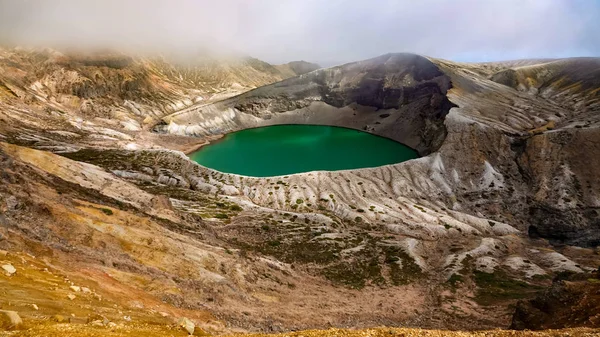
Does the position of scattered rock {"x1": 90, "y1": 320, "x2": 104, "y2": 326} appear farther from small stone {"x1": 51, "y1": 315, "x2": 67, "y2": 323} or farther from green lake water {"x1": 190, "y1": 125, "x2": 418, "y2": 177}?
green lake water {"x1": 190, "y1": 125, "x2": 418, "y2": 177}

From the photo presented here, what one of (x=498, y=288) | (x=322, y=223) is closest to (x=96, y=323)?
(x=498, y=288)

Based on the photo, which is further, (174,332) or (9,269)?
(9,269)

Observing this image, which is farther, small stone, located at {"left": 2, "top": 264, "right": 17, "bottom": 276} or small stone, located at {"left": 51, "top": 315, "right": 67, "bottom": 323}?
small stone, located at {"left": 2, "top": 264, "right": 17, "bottom": 276}

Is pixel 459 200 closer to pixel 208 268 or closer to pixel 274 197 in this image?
pixel 274 197

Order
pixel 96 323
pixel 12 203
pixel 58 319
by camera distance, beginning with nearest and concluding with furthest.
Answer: pixel 58 319 → pixel 96 323 → pixel 12 203

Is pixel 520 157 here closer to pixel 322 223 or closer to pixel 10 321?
pixel 322 223

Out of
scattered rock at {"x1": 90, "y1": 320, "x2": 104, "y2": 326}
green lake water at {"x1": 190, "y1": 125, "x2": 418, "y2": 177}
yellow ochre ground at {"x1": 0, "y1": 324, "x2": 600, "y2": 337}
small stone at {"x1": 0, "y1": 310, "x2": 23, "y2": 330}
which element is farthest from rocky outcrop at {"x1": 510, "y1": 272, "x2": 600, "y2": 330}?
green lake water at {"x1": 190, "y1": 125, "x2": 418, "y2": 177}
